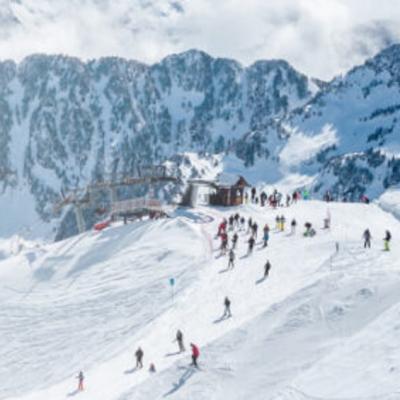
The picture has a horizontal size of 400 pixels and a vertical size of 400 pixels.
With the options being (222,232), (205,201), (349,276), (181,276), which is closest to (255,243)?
(222,232)

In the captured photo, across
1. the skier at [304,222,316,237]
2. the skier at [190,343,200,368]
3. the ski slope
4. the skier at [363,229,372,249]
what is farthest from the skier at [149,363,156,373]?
the skier at [304,222,316,237]

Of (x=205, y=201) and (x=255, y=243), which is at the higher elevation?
(x=205, y=201)

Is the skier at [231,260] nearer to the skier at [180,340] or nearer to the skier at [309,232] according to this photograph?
the skier at [309,232]

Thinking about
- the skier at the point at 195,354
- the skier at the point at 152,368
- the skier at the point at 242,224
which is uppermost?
the skier at the point at 242,224

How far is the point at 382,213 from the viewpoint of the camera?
70.2 metres

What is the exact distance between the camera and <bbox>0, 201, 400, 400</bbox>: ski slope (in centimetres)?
2616

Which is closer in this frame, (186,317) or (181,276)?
(186,317)

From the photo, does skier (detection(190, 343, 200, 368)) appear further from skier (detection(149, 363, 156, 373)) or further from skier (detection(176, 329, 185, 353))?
skier (detection(176, 329, 185, 353))

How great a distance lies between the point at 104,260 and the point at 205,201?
20.0 m

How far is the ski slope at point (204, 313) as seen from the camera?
85.8 feet

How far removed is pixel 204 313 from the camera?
38.5 meters

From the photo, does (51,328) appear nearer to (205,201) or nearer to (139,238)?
(139,238)

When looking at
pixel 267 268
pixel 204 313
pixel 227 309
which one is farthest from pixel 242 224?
pixel 227 309

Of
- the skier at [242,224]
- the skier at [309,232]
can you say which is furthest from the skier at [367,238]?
the skier at [242,224]
